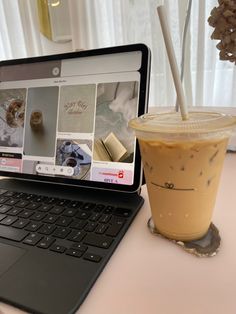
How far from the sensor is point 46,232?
0.37 metres

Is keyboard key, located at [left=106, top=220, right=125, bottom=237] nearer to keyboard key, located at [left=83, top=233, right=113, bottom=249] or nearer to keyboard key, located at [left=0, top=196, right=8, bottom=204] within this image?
keyboard key, located at [left=83, top=233, right=113, bottom=249]

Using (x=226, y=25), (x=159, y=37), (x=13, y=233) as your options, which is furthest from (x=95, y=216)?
(x=159, y=37)

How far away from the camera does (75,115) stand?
507 mm

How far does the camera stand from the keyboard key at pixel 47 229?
38 centimetres

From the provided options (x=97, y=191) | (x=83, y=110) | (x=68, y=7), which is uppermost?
(x=68, y=7)

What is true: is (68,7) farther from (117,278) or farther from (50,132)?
(117,278)

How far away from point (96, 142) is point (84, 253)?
21 cm

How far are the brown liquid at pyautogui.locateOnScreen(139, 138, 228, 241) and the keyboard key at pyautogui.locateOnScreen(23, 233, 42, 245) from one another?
0.53ft

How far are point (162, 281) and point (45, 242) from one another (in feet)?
0.53

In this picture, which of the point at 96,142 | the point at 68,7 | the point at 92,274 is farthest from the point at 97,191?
the point at 68,7

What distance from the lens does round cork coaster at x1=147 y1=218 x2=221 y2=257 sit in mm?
316

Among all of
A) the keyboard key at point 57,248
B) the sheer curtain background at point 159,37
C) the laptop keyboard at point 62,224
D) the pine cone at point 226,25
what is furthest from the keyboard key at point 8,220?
the sheer curtain background at point 159,37

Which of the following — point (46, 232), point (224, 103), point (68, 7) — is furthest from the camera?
point (68, 7)

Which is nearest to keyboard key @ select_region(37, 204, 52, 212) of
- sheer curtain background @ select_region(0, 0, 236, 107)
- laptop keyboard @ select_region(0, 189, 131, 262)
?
laptop keyboard @ select_region(0, 189, 131, 262)
